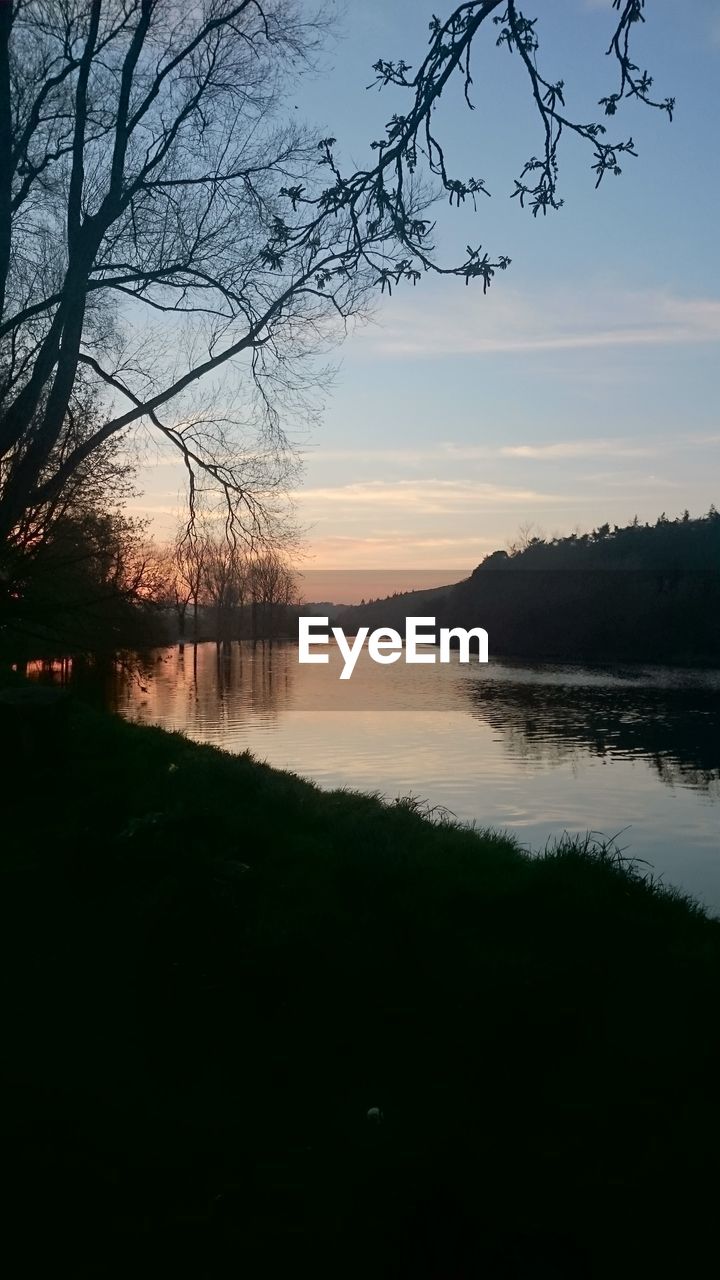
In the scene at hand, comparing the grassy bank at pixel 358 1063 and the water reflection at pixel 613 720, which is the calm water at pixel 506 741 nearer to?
the water reflection at pixel 613 720

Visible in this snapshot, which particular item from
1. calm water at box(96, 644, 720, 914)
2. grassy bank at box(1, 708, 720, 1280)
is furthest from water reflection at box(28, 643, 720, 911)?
grassy bank at box(1, 708, 720, 1280)

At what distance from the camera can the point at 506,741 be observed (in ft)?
101

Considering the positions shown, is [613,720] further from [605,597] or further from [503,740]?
[605,597]

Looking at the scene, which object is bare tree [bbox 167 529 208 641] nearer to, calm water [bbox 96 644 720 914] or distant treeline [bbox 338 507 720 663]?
calm water [bbox 96 644 720 914]

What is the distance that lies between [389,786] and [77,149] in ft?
45.9

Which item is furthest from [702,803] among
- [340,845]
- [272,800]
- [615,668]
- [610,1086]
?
[615,668]

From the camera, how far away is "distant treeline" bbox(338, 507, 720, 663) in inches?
3509

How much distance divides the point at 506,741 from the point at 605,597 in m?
81.4

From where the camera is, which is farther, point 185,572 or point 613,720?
point 613,720

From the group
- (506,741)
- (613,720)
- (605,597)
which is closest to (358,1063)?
(506,741)

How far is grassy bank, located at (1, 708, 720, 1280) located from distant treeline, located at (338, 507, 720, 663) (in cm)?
7379

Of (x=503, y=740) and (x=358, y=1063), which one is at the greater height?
(x=358, y=1063)

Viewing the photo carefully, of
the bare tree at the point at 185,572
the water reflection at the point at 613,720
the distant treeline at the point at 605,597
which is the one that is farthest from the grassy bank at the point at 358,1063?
the distant treeline at the point at 605,597

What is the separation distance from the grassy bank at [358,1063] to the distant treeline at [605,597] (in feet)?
242
